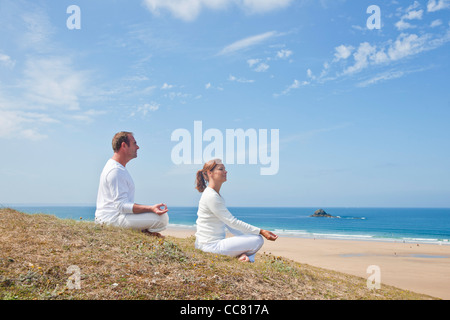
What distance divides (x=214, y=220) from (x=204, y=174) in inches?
40.1

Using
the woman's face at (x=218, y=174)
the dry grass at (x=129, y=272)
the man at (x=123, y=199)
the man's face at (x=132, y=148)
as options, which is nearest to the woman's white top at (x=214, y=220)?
the woman's face at (x=218, y=174)

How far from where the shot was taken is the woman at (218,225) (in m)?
7.42

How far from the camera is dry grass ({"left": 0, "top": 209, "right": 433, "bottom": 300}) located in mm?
5660

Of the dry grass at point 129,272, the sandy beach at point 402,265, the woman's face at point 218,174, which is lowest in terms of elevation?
the sandy beach at point 402,265

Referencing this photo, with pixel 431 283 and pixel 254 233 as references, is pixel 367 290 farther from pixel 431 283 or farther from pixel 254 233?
pixel 431 283

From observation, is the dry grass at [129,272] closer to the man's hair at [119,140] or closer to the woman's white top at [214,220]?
the woman's white top at [214,220]

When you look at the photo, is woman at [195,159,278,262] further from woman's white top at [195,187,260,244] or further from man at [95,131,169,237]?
man at [95,131,169,237]

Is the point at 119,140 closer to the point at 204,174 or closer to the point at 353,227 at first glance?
the point at 204,174

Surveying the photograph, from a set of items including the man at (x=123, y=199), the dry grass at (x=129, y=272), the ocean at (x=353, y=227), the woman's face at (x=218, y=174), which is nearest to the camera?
the dry grass at (x=129, y=272)

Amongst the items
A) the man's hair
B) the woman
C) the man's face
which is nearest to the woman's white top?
the woman

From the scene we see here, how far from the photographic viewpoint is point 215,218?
763 cm

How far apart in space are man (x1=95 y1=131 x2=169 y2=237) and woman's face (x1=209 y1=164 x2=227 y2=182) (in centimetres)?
139

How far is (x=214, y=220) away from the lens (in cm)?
764
